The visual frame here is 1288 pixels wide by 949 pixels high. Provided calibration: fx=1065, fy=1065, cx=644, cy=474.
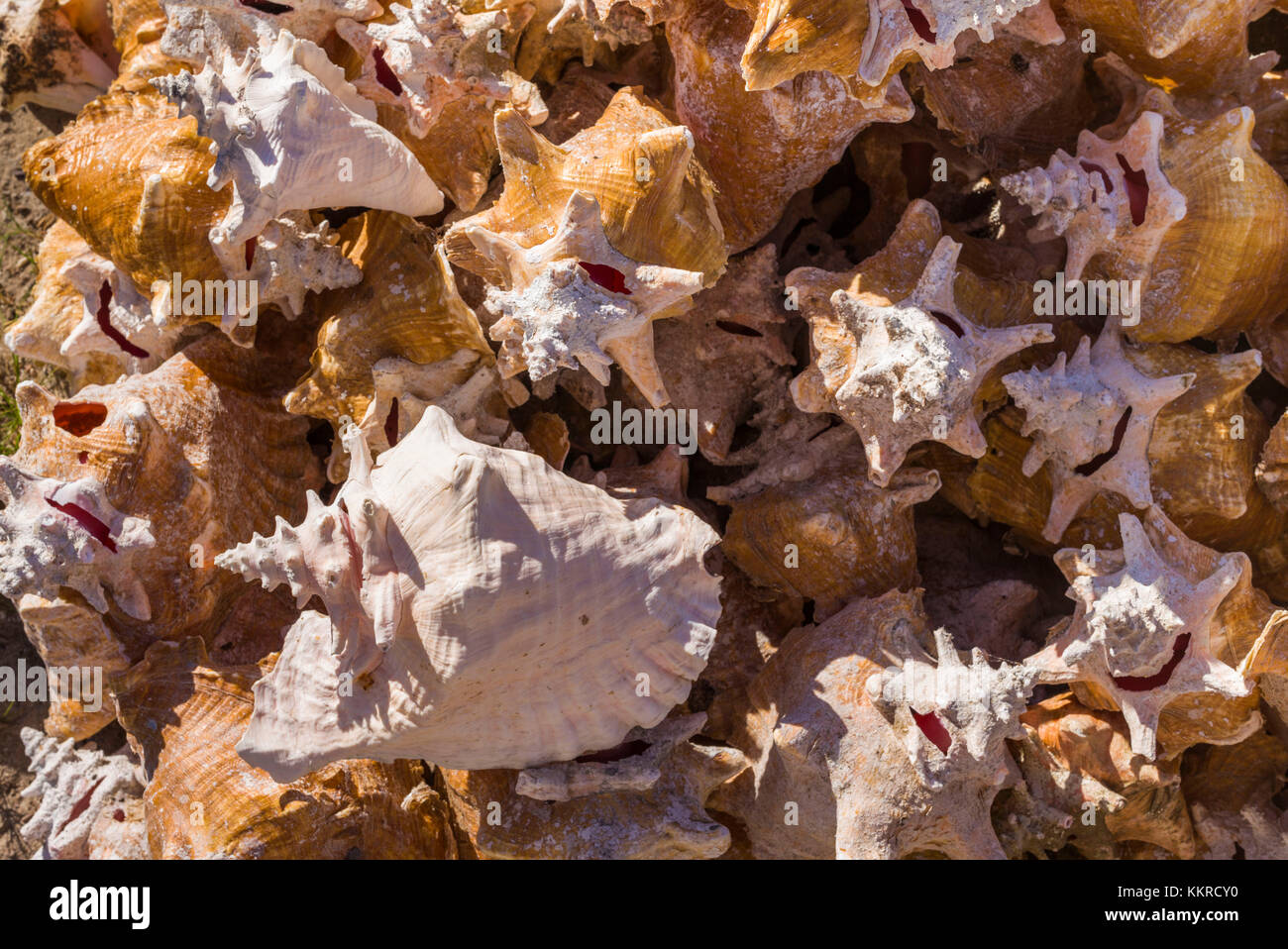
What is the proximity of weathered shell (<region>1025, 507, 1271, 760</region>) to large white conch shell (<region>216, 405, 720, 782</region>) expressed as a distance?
1.04 meters

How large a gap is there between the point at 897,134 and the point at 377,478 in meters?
2.07

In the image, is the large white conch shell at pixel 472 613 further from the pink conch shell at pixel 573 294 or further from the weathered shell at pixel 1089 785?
the weathered shell at pixel 1089 785

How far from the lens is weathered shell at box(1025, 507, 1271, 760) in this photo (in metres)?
2.88

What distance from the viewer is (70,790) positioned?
3.51 m

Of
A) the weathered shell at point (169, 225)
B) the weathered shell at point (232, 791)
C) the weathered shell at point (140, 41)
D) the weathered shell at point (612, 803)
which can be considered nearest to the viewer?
the weathered shell at point (612, 803)

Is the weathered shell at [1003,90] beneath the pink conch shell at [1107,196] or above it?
above

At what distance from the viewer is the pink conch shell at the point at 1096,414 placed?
3.00m

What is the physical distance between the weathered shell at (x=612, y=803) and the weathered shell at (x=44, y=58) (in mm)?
3092

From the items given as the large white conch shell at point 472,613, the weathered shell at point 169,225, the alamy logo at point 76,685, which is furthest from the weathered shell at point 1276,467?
the alamy logo at point 76,685

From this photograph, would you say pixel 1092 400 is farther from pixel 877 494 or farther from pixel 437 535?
pixel 437 535

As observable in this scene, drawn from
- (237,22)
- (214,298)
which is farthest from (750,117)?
(214,298)

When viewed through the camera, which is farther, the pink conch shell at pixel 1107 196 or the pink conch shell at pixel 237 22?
the pink conch shell at pixel 237 22
